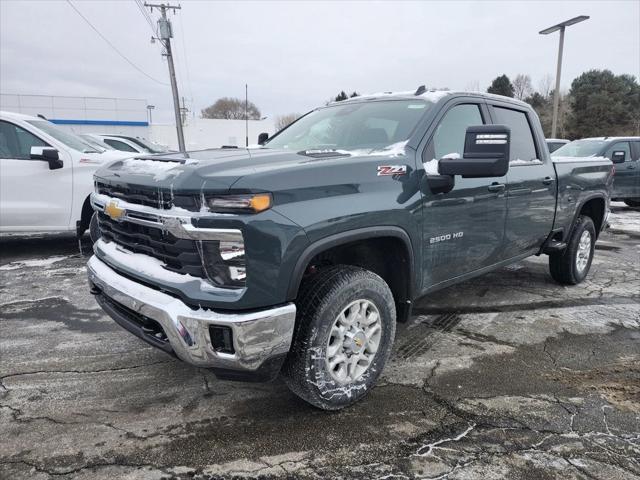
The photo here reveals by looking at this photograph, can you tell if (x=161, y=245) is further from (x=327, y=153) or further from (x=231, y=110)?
(x=231, y=110)

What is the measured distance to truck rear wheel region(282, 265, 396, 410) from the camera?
8.13ft

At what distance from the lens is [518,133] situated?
4355 millimetres

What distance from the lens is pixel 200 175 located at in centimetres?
227

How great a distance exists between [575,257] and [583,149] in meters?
7.71

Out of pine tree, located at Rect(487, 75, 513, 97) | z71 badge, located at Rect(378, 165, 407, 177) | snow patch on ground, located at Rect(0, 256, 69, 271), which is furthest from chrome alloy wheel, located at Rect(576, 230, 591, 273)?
pine tree, located at Rect(487, 75, 513, 97)

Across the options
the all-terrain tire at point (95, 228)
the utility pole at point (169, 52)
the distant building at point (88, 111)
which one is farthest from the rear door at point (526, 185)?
the distant building at point (88, 111)

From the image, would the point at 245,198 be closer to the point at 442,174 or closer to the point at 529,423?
the point at 442,174

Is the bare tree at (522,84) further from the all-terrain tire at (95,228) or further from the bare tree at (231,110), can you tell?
the all-terrain tire at (95,228)

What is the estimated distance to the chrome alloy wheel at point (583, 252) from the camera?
5.30 meters

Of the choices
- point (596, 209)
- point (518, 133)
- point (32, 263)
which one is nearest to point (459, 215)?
point (518, 133)

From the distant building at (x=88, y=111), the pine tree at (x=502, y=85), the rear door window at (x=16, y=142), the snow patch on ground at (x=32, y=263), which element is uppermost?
the pine tree at (x=502, y=85)

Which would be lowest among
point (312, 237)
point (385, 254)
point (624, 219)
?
point (624, 219)

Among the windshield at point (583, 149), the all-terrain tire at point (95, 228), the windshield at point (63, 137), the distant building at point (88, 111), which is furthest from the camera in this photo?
the distant building at point (88, 111)

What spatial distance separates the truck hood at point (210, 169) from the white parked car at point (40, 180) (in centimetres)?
367
